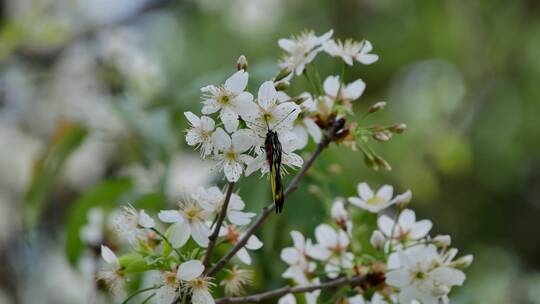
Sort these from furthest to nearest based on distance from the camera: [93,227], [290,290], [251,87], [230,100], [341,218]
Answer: [93,227] → [251,87] → [341,218] → [290,290] → [230,100]

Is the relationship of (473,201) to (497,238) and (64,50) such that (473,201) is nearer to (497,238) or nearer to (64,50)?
(497,238)

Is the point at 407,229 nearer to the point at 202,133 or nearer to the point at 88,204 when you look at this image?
the point at 202,133

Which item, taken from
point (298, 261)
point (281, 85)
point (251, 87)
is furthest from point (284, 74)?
point (251, 87)

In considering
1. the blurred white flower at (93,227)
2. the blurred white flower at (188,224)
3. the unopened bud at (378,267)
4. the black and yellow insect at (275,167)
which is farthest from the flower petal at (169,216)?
the blurred white flower at (93,227)

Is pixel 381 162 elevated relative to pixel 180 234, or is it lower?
elevated

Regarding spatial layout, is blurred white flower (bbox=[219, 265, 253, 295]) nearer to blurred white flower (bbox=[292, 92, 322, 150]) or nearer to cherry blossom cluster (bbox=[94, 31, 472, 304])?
cherry blossom cluster (bbox=[94, 31, 472, 304])

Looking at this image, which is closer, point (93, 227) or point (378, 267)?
point (378, 267)

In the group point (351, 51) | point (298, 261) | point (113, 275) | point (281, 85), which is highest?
point (351, 51)

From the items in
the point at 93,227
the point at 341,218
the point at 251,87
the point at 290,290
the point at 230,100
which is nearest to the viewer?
the point at 230,100
